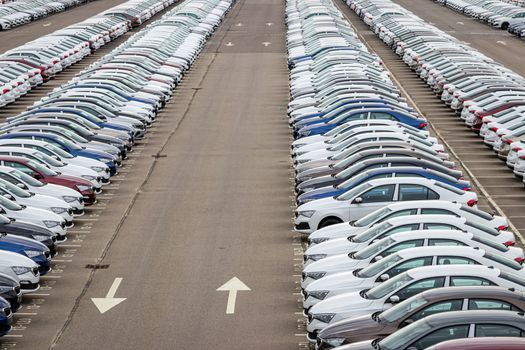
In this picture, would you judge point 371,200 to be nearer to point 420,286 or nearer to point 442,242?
point 442,242

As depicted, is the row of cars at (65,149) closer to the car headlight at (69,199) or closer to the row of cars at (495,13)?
the car headlight at (69,199)

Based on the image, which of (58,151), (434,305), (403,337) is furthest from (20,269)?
(58,151)

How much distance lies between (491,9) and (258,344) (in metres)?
71.1

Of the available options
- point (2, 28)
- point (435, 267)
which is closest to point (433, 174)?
point (435, 267)

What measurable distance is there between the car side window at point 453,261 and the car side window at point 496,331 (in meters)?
3.58

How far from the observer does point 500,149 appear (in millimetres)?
32531

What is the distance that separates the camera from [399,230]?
2048 cm

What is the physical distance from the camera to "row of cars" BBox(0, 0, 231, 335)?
21.7 m

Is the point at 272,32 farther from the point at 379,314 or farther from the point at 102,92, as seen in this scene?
the point at 379,314

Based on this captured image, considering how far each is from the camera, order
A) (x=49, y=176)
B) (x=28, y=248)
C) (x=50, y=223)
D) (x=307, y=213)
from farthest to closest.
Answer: (x=49, y=176) < (x=307, y=213) < (x=50, y=223) < (x=28, y=248)

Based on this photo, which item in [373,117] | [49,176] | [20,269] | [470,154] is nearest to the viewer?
[20,269]

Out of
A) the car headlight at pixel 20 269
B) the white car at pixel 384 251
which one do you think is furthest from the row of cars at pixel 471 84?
the car headlight at pixel 20 269

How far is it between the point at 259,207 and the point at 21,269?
8.53 meters

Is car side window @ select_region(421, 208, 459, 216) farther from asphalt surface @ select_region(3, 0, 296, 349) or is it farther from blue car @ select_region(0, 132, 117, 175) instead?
blue car @ select_region(0, 132, 117, 175)
